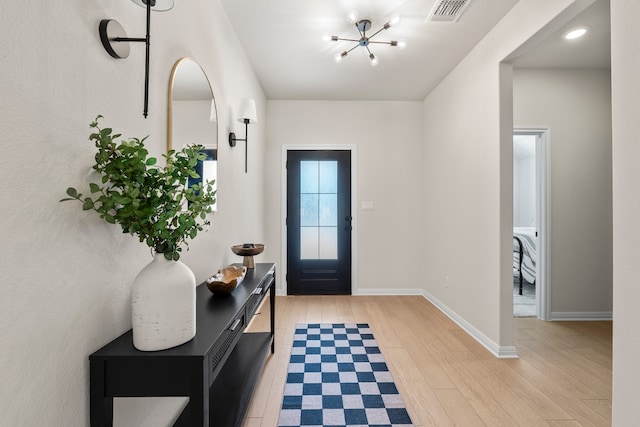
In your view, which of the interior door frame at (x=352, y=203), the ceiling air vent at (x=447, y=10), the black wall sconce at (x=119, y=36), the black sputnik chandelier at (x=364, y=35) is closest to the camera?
the black wall sconce at (x=119, y=36)

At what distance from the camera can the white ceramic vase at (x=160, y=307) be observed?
1026 millimetres

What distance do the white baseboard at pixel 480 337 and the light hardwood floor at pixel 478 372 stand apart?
56 millimetres

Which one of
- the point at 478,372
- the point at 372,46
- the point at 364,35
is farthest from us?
the point at 372,46

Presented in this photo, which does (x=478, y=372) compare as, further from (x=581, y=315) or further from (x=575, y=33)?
(x=575, y=33)

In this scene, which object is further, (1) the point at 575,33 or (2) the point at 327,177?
(2) the point at 327,177

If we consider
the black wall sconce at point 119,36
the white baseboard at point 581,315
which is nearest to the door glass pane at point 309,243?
the white baseboard at point 581,315

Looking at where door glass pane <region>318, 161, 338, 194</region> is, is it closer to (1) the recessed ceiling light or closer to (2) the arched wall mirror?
(2) the arched wall mirror

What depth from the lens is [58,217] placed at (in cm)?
87

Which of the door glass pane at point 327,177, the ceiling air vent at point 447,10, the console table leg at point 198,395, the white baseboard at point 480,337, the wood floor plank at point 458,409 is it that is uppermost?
the ceiling air vent at point 447,10

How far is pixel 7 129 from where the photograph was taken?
0.73 metres

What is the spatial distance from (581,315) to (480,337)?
1.48m

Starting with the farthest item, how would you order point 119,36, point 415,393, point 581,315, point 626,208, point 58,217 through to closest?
point 581,315
point 415,393
point 626,208
point 119,36
point 58,217

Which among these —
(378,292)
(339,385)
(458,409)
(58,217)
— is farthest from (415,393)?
(378,292)

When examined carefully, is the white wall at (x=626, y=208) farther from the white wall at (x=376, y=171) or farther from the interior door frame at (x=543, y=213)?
the white wall at (x=376, y=171)
